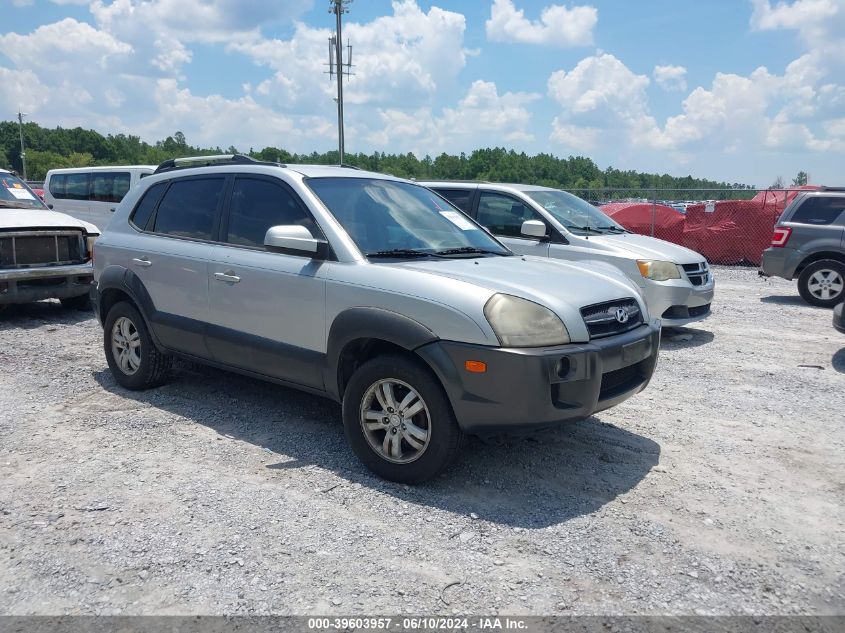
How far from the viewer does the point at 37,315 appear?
30.9 ft

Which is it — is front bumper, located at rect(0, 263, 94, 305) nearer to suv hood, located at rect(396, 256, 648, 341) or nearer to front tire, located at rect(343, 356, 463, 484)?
front tire, located at rect(343, 356, 463, 484)

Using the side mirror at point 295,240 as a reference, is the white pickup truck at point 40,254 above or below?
below

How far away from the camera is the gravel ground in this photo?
9.73 ft

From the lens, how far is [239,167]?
5.11 metres

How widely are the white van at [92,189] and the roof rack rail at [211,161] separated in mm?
8408

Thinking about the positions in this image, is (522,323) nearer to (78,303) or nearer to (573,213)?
(573,213)

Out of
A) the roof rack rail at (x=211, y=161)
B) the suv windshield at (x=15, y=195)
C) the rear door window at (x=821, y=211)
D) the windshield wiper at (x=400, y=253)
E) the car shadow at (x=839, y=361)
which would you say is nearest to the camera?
the windshield wiper at (x=400, y=253)

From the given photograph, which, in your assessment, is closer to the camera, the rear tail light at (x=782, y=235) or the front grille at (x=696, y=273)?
the front grille at (x=696, y=273)

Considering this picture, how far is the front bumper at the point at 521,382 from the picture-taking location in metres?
3.54

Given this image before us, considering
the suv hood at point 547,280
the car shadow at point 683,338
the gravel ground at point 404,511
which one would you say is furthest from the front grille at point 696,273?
the suv hood at point 547,280

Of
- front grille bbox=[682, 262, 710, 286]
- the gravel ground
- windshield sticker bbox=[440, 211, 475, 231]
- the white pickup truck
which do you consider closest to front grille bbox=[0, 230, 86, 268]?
the white pickup truck

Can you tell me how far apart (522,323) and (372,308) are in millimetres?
901

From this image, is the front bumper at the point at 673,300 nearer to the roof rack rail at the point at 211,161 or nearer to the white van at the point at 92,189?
the roof rack rail at the point at 211,161

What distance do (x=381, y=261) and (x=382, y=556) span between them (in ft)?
5.88
